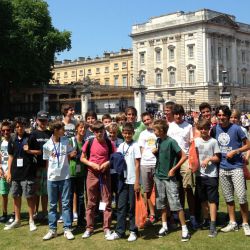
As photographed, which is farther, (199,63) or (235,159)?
(199,63)

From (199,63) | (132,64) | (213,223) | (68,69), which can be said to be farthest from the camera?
(68,69)

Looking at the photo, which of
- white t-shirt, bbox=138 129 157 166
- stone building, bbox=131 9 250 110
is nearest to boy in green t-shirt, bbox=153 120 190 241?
white t-shirt, bbox=138 129 157 166

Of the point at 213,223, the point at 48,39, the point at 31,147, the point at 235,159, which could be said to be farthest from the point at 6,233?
the point at 48,39

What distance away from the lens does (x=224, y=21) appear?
223 feet

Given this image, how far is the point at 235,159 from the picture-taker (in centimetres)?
695

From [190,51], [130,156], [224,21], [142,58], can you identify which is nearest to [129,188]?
[130,156]

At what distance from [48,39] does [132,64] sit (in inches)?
1453

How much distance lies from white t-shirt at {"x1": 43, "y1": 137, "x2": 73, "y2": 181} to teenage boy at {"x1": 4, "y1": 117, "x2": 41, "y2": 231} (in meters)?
0.44

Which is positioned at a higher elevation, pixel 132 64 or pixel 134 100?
pixel 132 64

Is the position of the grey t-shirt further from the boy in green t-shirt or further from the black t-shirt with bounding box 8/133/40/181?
the black t-shirt with bounding box 8/133/40/181

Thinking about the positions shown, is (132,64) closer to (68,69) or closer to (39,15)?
(68,69)

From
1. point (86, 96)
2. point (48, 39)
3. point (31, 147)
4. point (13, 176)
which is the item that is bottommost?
point (13, 176)

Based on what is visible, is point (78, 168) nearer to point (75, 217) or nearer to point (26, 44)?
point (75, 217)

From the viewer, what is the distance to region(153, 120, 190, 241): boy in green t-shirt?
6.95 m
